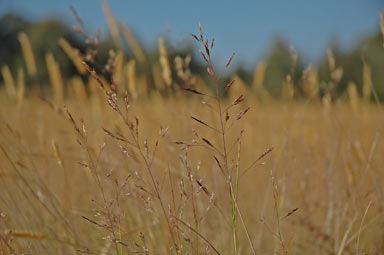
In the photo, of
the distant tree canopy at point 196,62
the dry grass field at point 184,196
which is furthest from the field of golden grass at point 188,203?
the distant tree canopy at point 196,62

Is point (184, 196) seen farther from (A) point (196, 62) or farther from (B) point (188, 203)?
(A) point (196, 62)

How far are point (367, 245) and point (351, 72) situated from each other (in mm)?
16176

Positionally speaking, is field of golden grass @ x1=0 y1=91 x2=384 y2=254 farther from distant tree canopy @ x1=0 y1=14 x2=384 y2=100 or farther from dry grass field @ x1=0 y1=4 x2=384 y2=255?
distant tree canopy @ x1=0 y1=14 x2=384 y2=100

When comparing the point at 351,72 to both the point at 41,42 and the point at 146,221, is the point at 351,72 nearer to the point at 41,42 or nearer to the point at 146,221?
the point at 41,42

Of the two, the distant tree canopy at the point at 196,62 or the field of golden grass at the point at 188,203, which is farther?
the distant tree canopy at the point at 196,62

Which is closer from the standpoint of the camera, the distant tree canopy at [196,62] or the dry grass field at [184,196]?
the dry grass field at [184,196]

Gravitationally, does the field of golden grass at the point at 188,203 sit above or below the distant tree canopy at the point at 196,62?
above

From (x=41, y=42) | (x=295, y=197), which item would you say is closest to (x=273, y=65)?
(x=41, y=42)

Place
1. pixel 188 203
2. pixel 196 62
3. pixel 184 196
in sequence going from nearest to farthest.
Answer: pixel 184 196
pixel 188 203
pixel 196 62

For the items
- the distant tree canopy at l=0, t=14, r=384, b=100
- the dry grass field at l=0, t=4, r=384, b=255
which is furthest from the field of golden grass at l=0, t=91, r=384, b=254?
the distant tree canopy at l=0, t=14, r=384, b=100

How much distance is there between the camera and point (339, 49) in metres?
16.9

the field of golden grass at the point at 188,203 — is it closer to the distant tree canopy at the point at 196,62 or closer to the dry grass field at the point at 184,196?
the dry grass field at the point at 184,196

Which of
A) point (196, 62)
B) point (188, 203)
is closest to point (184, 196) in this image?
point (188, 203)

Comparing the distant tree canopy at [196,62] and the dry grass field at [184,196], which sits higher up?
the dry grass field at [184,196]
